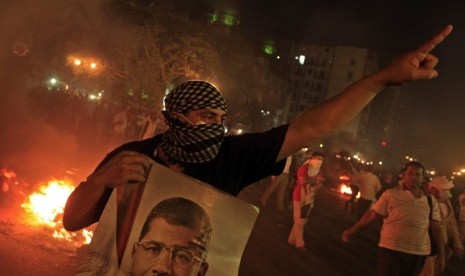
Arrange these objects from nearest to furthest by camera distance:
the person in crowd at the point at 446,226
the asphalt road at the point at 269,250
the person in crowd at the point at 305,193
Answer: the asphalt road at the point at 269,250
the person in crowd at the point at 446,226
the person in crowd at the point at 305,193

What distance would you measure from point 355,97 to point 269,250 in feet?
19.4

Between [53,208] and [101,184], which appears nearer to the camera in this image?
[101,184]

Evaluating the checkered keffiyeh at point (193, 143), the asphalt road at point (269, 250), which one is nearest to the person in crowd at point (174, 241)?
the checkered keffiyeh at point (193, 143)

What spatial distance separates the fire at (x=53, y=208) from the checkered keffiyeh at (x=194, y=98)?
14.3 feet

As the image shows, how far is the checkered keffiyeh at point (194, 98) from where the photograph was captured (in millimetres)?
1828

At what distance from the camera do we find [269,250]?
7.35 metres

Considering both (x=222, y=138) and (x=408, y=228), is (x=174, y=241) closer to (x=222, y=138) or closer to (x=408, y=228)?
(x=222, y=138)

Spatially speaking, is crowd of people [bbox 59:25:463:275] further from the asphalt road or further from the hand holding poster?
the asphalt road

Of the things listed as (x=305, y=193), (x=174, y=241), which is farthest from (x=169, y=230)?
(x=305, y=193)

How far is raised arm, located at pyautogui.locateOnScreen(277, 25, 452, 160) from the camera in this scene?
71.6 inches

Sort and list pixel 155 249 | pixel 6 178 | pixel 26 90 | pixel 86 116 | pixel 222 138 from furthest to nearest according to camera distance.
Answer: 1. pixel 86 116
2. pixel 26 90
3. pixel 6 178
4. pixel 222 138
5. pixel 155 249

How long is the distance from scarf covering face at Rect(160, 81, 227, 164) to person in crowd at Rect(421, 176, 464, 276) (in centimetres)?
490

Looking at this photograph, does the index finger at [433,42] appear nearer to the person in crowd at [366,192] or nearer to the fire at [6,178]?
the fire at [6,178]

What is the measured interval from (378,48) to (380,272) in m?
102
